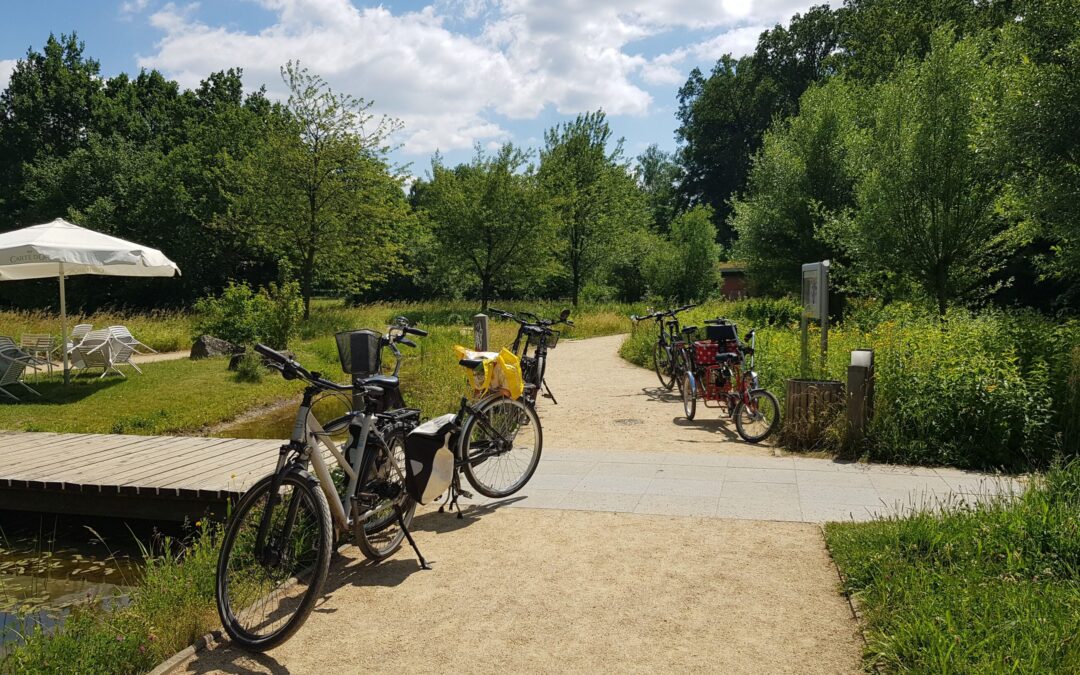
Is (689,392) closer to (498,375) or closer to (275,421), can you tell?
(498,375)

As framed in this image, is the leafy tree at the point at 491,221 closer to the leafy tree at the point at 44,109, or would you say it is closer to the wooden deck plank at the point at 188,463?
the wooden deck plank at the point at 188,463

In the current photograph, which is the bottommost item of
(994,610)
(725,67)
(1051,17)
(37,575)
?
(37,575)

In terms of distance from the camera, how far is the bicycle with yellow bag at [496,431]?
5508 millimetres

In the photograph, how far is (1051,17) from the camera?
449 inches

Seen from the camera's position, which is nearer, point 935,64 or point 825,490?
point 825,490

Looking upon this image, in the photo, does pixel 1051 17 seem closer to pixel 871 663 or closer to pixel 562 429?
pixel 562 429

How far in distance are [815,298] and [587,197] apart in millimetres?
25137

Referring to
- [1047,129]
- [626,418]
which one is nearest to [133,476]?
[626,418]

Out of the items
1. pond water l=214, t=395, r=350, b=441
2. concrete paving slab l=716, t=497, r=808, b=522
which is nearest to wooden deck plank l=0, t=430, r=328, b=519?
pond water l=214, t=395, r=350, b=441

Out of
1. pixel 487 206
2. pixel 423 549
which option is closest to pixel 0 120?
pixel 487 206

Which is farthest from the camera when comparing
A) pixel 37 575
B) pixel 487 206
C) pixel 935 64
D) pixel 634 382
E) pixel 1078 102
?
pixel 487 206

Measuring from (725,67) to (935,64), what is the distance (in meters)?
58.3

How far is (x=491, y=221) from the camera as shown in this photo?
29234 mm

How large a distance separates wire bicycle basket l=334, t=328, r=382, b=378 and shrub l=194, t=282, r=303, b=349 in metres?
11.3
